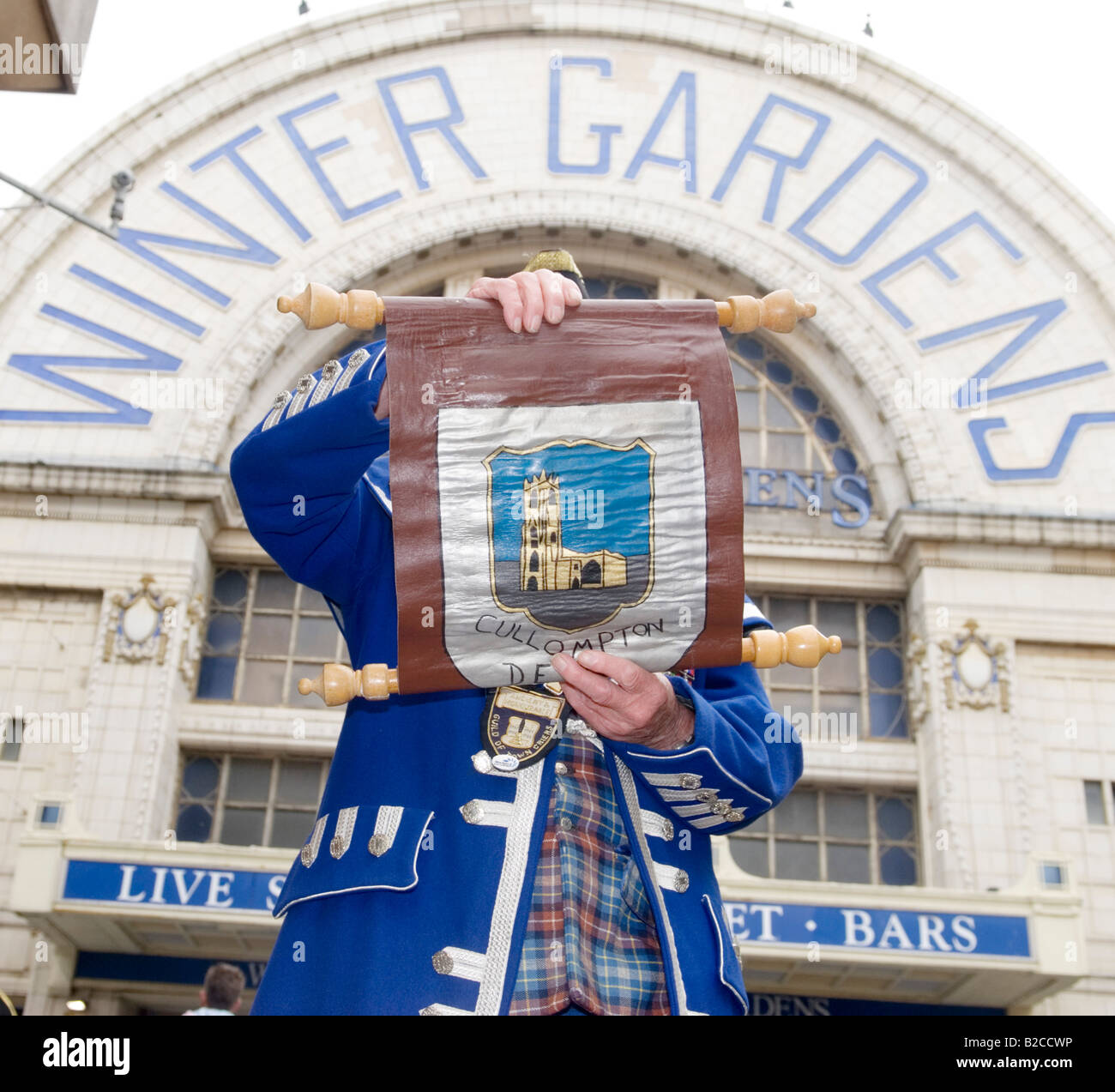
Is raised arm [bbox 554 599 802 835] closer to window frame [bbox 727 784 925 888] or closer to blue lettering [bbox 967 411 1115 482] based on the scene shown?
window frame [bbox 727 784 925 888]

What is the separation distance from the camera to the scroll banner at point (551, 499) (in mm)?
3193

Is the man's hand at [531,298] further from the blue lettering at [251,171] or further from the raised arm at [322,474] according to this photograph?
the blue lettering at [251,171]

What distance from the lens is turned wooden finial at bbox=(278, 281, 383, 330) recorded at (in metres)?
3.17

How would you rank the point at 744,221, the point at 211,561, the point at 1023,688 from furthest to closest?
the point at 744,221 < the point at 211,561 < the point at 1023,688

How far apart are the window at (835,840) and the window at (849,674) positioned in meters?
0.92

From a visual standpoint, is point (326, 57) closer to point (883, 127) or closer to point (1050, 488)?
point (883, 127)

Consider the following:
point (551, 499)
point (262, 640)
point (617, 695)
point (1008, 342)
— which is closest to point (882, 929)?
point (262, 640)

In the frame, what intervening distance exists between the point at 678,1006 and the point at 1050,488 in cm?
1666

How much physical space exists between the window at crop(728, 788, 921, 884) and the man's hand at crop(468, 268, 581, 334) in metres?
14.6

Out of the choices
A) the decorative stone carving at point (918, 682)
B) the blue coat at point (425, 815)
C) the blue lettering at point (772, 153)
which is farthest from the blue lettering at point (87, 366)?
the blue coat at point (425, 815)

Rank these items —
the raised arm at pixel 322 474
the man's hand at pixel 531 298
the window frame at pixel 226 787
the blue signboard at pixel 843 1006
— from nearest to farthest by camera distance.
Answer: the man's hand at pixel 531 298 → the raised arm at pixel 322 474 → the blue signboard at pixel 843 1006 → the window frame at pixel 226 787

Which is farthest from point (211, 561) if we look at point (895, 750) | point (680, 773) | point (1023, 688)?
point (680, 773)

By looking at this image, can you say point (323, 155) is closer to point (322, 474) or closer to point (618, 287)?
point (618, 287)

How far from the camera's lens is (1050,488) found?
1839 cm
